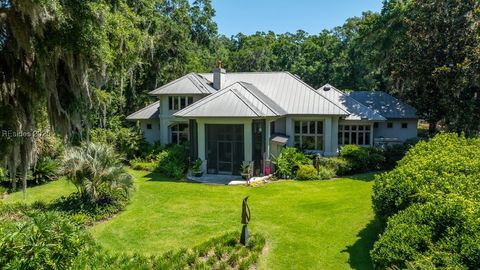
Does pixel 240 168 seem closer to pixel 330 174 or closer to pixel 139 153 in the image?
pixel 330 174

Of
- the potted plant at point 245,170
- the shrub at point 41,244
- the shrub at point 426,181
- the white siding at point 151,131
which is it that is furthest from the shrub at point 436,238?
the white siding at point 151,131

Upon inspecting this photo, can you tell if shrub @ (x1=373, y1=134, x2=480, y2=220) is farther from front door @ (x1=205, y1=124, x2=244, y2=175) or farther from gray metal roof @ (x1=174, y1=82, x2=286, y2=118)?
front door @ (x1=205, y1=124, x2=244, y2=175)

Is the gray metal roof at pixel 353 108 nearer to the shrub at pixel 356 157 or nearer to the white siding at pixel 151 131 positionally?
the shrub at pixel 356 157

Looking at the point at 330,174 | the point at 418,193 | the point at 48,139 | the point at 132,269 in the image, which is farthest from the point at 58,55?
the point at 330,174

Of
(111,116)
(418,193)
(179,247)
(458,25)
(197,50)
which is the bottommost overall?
(179,247)

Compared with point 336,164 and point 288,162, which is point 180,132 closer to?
point 288,162

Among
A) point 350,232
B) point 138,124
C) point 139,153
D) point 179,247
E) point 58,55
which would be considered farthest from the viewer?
point 138,124

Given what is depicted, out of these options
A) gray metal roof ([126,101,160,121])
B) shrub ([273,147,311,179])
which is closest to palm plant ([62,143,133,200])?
shrub ([273,147,311,179])
